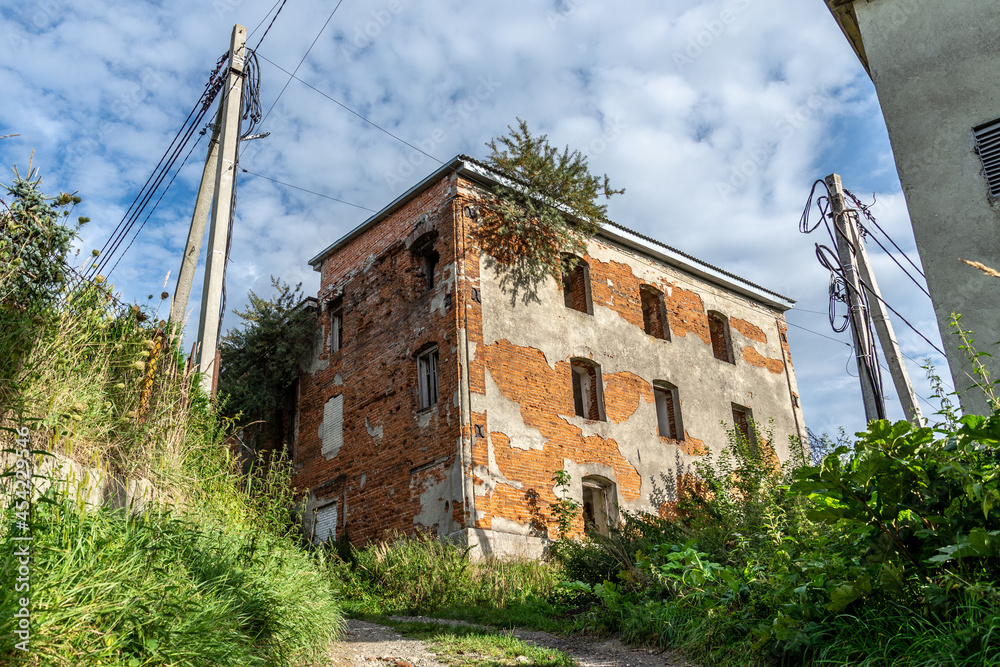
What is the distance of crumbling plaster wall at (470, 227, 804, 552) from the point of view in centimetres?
1352

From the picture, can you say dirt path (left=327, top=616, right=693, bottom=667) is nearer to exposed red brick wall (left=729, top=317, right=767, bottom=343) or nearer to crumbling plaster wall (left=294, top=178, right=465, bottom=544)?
crumbling plaster wall (left=294, top=178, right=465, bottom=544)

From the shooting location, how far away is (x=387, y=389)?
15.3 meters

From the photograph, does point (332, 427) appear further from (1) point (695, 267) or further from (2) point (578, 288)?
(1) point (695, 267)

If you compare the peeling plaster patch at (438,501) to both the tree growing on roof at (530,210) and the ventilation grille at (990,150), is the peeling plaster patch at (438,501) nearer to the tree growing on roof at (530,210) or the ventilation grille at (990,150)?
the tree growing on roof at (530,210)

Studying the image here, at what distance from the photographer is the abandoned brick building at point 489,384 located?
532 inches

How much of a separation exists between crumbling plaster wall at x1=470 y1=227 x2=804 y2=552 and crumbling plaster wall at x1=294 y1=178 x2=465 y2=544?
796 mm

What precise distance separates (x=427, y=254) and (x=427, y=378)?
301 cm

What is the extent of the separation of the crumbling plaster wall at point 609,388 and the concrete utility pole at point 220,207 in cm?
558

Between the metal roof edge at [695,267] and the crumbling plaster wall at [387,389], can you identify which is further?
the metal roof edge at [695,267]

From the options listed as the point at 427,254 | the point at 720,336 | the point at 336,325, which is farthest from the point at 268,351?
the point at 720,336

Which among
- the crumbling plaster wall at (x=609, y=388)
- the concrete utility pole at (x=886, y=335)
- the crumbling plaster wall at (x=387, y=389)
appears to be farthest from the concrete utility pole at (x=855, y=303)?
the crumbling plaster wall at (x=387, y=389)

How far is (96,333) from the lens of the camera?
5668 mm

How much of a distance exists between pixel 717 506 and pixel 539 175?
787cm

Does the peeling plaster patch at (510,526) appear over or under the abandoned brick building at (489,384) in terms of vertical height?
under
